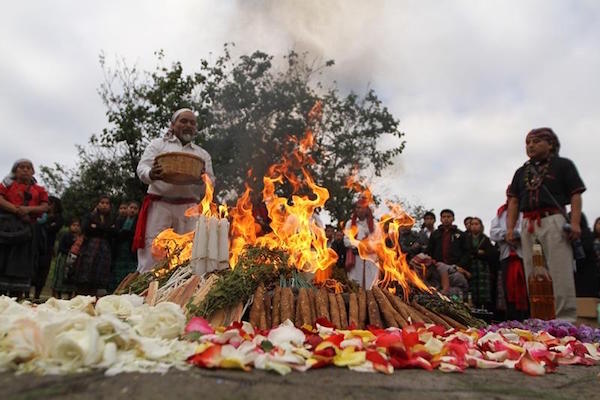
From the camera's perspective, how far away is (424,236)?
897cm

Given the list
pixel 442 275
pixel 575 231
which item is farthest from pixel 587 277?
pixel 575 231

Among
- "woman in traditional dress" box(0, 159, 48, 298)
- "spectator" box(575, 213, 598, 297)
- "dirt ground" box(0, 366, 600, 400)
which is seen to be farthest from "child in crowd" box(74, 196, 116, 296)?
"spectator" box(575, 213, 598, 297)

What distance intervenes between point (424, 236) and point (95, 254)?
5.59 m

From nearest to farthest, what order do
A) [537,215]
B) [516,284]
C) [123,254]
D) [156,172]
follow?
1. [156,172]
2. [537,215]
3. [516,284]
4. [123,254]

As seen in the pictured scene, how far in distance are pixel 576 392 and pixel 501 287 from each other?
5499 millimetres

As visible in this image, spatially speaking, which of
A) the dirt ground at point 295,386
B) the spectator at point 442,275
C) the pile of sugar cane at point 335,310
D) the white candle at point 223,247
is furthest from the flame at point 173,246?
the spectator at point 442,275

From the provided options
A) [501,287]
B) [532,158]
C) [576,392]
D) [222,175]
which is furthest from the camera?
[222,175]

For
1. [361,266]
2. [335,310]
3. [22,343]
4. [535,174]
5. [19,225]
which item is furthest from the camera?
[361,266]

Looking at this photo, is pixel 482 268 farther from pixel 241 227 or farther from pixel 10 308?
pixel 10 308

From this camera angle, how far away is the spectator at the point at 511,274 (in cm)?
642

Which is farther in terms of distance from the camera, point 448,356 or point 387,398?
point 448,356

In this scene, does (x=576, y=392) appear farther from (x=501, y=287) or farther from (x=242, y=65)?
(x=242, y=65)

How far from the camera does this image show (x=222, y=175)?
17.4 m

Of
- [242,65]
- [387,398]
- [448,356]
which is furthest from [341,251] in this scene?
[242,65]
